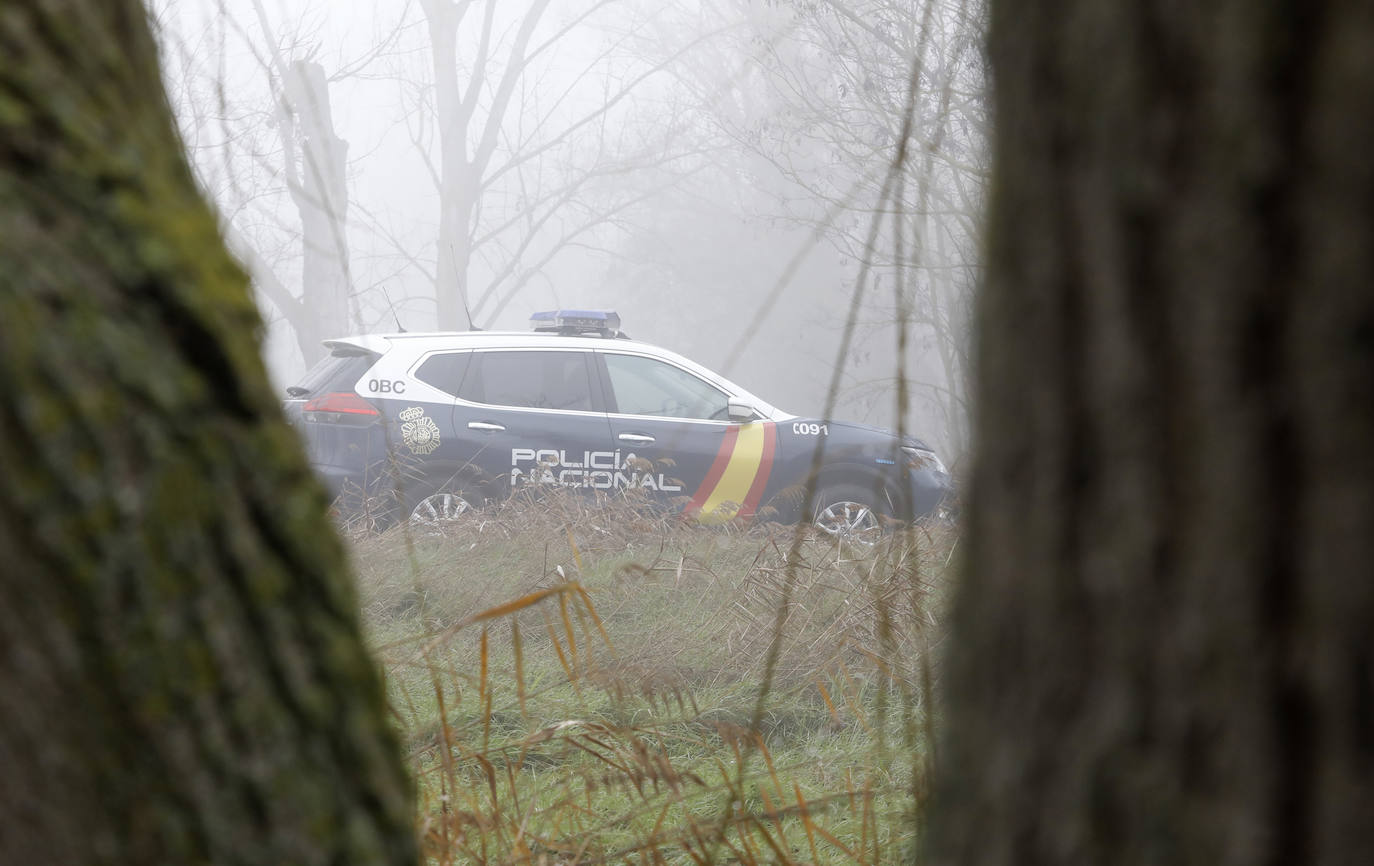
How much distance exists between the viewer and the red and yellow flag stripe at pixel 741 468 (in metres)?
7.25

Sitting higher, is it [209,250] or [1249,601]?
[209,250]

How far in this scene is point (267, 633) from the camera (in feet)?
1.87

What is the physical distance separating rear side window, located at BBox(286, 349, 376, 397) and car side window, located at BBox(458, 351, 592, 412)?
65 cm

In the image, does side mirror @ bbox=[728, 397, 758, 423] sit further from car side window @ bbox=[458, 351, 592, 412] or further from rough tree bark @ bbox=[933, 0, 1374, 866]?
rough tree bark @ bbox=[933, 0, 1374, 866]

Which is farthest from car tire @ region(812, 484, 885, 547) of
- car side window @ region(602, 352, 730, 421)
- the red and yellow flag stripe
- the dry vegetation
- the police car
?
the dry vegetation

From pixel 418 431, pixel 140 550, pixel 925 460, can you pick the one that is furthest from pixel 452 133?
pixel 140 550

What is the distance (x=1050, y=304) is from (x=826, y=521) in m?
6.58

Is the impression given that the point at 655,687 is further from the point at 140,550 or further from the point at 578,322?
the point at 578,322

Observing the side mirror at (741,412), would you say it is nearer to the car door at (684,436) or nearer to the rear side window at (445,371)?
the car door at (684,436)

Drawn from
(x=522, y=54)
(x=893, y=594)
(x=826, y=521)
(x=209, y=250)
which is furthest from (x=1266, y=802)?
(x=522, y=54)

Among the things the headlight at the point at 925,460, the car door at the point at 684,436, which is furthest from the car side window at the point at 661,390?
the headlight at the point at 925,460

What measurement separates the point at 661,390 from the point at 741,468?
797 mm

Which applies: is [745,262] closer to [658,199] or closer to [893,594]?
[658,199]

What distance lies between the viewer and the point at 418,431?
22.3 feet
